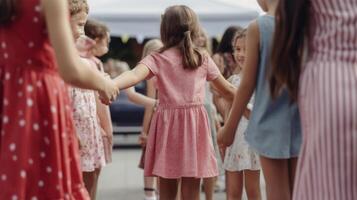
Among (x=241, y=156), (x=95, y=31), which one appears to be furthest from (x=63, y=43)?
(x=95, y=31)

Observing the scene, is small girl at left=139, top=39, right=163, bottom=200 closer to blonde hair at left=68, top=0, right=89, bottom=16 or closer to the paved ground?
the paved ground

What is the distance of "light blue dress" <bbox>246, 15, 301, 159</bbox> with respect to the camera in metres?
4.30

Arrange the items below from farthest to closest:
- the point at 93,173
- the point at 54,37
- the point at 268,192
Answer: the point at 93,173 → the point at 268,192 → the point at 54,37

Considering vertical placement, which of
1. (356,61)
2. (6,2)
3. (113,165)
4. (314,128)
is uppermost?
(6,2)

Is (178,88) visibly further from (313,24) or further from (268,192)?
(313,24)

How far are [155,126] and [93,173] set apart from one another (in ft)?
2.61

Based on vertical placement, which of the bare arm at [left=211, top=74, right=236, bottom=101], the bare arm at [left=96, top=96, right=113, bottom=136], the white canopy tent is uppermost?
the white canopy tent

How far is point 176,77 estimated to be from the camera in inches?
238

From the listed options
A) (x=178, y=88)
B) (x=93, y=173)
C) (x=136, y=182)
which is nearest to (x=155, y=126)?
(x=178, y=88)

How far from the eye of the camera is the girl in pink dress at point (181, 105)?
605 cm

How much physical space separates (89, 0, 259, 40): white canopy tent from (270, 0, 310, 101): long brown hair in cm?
916

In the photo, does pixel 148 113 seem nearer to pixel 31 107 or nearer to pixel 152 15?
pixel 31 107

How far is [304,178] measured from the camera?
13.1ft

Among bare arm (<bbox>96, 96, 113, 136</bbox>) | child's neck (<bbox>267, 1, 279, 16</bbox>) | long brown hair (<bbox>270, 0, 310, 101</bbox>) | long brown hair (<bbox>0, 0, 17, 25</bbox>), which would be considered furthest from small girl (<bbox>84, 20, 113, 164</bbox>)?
long brown hair (<bbox>270, 0, 310, 101</bbox>)
